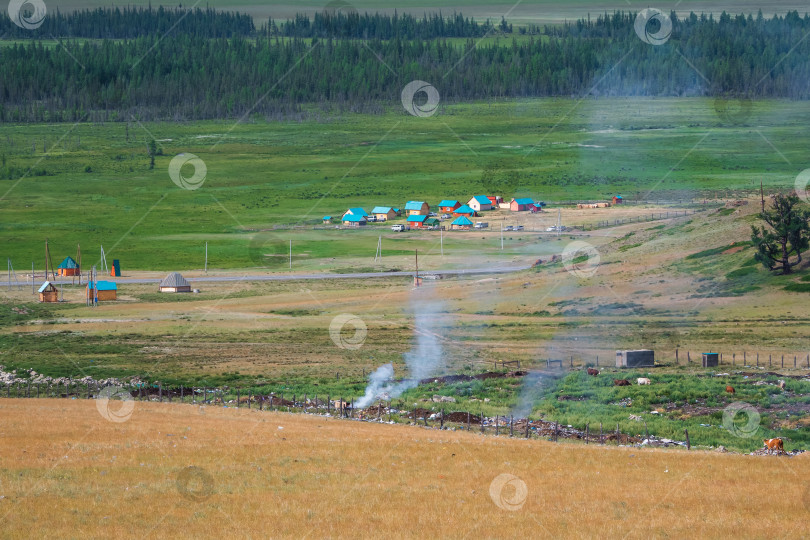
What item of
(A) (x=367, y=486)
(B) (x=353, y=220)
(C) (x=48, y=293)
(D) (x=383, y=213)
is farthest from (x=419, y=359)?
(D) (x=383, y=213)

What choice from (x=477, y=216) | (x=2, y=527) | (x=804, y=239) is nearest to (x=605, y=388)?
(x=2, y=527)

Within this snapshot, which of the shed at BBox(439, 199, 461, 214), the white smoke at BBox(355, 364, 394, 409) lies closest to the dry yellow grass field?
the white smoke at BBox(355, 364, 394, 409)

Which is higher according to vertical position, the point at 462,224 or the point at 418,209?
the point at 418,209

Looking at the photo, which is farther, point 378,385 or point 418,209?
point 418,209

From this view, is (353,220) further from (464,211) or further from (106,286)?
(106,286)

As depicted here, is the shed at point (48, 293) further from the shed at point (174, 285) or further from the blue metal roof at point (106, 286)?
the shed at point (174, 285)
